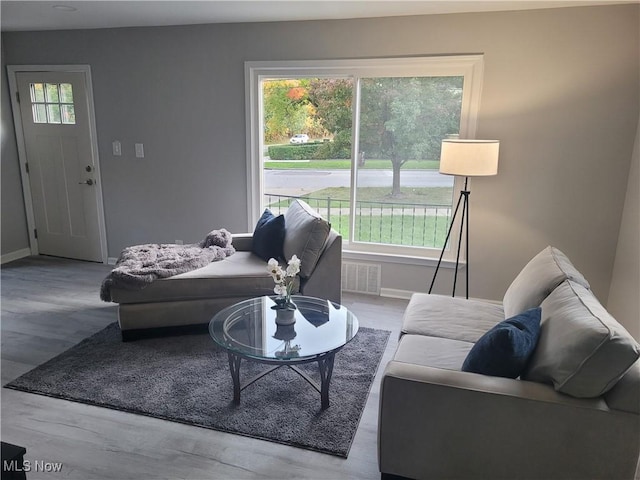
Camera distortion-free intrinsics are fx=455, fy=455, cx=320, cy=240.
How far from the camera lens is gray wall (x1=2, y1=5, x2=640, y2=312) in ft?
10.6

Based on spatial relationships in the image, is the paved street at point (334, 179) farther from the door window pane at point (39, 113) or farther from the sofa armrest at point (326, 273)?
the door window pane at point (39, 113)

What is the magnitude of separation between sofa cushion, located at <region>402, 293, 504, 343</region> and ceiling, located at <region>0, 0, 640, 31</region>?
204 centimetres

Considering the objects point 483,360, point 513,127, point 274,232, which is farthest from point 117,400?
point 513,127

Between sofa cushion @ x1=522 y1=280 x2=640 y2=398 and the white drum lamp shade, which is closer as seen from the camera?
sofa cushion @ x1=522 y1=280 x2=640 y2=398

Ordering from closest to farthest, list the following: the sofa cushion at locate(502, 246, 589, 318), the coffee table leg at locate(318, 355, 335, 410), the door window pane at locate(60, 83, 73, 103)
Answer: the sofa cushion at locate(502, 246, 589, 318) < the coffee table leg at locate(318, 355, 335, 410) < the door window pane at locate(60, 83, 73, 103)

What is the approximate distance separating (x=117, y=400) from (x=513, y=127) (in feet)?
10.7

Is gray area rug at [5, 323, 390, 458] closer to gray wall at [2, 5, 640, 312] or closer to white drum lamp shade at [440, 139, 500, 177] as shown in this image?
white drum lamp shade at [440, 139, 500, 177]

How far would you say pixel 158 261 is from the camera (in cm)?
323

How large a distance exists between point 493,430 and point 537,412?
0.17 m

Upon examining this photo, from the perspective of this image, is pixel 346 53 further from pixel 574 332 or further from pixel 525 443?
pixel 525 443

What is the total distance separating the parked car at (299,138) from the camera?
4.09m

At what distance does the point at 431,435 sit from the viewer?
177cm

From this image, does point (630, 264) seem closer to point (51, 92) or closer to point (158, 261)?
point (158, 261)

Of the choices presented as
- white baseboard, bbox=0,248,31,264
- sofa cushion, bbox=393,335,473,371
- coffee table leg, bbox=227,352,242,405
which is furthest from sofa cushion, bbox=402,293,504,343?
white baseboard, bbox=0,248,31,264
